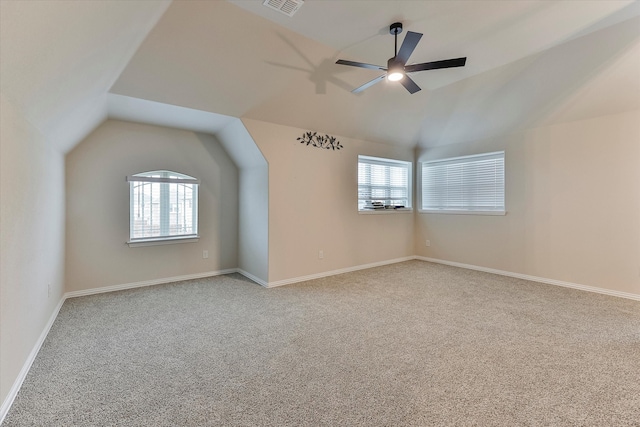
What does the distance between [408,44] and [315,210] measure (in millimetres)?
2743

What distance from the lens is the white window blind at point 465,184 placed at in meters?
4.99

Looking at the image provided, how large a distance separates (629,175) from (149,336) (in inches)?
227

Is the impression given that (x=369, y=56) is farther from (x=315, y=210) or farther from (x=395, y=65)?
(x=315, y=210)

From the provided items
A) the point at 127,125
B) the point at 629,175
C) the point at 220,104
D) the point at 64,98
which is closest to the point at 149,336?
the point at 64,98

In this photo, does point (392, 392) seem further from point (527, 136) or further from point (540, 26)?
point (527, 136)

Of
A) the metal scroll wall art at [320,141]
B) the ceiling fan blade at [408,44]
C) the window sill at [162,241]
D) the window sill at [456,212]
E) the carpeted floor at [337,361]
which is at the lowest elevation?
the carpeted floor at [337,361]

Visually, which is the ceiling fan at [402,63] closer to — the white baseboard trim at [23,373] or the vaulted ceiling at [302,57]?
the vaulted ceiling at [302,57]

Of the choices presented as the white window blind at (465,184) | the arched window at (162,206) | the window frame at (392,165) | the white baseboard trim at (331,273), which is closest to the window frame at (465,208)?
the white window blind at (465,184)

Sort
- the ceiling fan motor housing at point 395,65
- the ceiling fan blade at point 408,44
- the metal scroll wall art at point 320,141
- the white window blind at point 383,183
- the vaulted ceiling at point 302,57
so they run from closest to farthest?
1. the vaulted ceiling at point 302,57
2. the ceiling fan blade at point 408,44
3. the ceiling fan motor housing at point 395,65
4. the metal scroll wall art at point 320,141
5. the white window blind at point 383,183

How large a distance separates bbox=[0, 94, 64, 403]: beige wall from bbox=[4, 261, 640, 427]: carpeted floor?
27cm

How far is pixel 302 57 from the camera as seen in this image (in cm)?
319

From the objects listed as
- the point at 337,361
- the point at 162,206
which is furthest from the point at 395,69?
the point at 162,206

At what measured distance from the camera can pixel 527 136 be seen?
14.9ft

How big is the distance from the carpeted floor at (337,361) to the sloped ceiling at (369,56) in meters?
2.45
